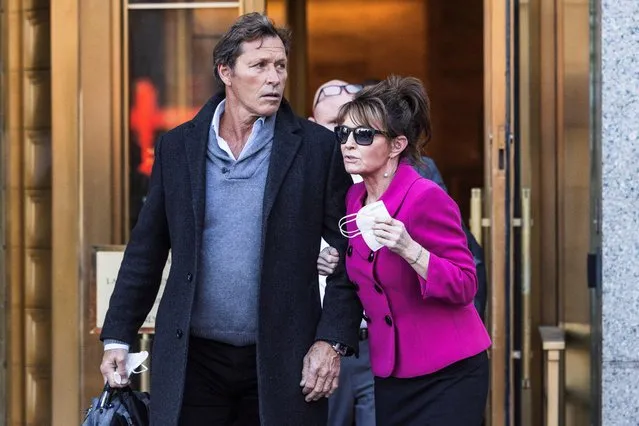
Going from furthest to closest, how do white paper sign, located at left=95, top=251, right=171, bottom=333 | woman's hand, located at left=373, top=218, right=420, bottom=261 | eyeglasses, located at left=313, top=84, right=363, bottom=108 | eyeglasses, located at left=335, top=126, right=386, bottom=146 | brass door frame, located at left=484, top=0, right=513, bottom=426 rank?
1. white paper sign, located at left=95, top=251, right=171, bottom=333
2. brass door frame, located at left=484, top=0, right=513, bottom=426
3. eyeglasses, located at left=313, top=84, right=363, bottom=108
4. eyeglasses, located at left=335, top=126, right=386, bottom=146
5. woman's hand, located at left=373, top=218, right=420, bottom=261

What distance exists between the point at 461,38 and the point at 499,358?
198 inches

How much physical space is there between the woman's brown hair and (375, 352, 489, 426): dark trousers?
0.66 metres

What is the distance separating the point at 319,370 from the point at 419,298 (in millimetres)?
379

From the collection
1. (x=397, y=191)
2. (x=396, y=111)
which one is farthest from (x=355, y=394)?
(x=396, y=111)

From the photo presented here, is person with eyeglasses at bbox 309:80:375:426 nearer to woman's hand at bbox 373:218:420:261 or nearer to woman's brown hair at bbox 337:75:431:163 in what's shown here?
woman's brown hair at bbox 337:75:431:163

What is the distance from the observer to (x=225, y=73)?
4.01 m

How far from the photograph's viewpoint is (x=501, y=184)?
5.50m

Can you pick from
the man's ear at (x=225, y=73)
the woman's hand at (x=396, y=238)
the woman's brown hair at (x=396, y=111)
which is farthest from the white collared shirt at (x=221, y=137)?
the woman's hand at (x=396, y=238)

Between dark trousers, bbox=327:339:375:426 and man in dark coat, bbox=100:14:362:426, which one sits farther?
dark trousers, bbox=327:339:375:426

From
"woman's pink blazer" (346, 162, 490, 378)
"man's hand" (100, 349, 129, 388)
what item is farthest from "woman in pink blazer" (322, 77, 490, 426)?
"man's hand" (100, 349, 129, 388)

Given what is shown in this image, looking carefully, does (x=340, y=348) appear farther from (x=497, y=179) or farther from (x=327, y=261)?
(x=497, y=179)

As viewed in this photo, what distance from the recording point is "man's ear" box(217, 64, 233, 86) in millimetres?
3986

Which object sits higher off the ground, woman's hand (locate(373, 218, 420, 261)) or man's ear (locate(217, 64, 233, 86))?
man's ear (locate(217, 64, 233, 86))

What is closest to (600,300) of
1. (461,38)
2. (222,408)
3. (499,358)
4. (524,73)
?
(499,358)
